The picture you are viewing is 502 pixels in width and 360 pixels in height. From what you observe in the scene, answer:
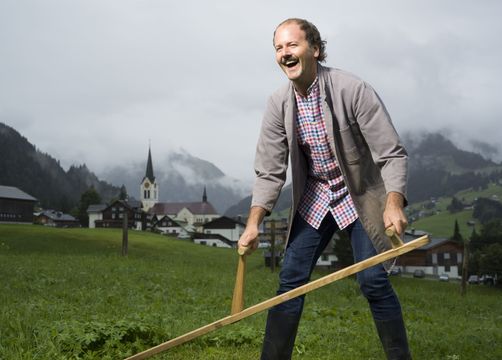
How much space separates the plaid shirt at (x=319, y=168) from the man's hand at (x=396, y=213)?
543mm

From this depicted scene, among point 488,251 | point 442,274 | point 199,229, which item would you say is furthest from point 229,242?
point 488,251

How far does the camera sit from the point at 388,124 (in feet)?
13.2

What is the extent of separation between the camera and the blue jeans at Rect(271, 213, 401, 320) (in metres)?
4.16

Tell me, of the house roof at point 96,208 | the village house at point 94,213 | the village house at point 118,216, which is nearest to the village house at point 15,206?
the village house at point 118,216

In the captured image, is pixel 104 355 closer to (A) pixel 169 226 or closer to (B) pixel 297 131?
(B) pixel 297 131

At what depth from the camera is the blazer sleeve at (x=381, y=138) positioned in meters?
3.89

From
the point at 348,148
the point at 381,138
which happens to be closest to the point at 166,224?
the point at 348,148

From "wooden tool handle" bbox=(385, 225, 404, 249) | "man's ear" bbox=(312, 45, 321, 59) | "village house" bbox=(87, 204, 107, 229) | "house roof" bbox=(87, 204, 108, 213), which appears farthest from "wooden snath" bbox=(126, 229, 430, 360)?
"house roof" bbox=(87, 204, 108, 213)

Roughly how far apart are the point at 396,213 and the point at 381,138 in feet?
2.08

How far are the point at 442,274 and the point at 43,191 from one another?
145m

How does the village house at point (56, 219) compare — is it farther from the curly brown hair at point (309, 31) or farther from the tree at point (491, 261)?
the curly brown hair at point (309, 31)

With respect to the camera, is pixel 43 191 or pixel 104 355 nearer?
pixel 104 355

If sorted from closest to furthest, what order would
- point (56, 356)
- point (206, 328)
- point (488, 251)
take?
point (206, 328) → point (56, 356) → point (488, 251)

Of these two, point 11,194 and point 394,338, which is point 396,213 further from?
point 11,194
